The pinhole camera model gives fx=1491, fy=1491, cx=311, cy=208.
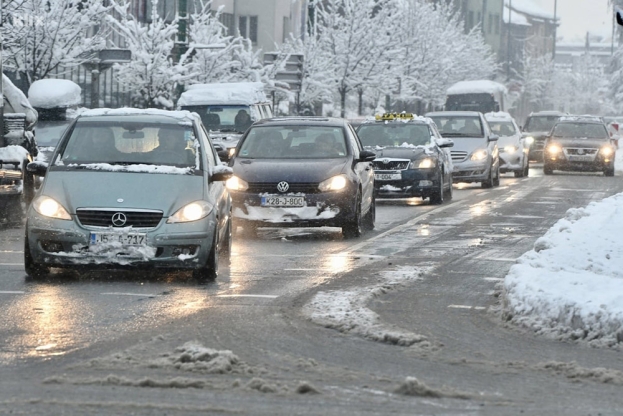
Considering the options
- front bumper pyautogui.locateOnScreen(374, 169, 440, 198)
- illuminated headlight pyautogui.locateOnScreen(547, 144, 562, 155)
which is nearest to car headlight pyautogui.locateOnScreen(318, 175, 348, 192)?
front bumper pyautogui.locateOnScreen(374, 169, 440, 198)

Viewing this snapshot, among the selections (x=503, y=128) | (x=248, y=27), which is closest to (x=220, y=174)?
(x=503, y=128)

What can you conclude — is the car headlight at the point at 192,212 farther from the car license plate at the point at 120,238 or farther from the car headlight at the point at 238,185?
the car headlight at the point at 238,185

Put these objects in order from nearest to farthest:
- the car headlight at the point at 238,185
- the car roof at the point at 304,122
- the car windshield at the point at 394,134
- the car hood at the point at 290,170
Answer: the car hood at the point at 290,170
the car headlight at the point at 238,185
the car roof at the point at 304,122
the car windshield at the point at 394,134

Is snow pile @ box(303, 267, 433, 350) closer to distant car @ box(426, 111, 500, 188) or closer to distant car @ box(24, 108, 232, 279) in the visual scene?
distant car @ box(24, 108, 232, 279)

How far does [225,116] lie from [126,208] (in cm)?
1707

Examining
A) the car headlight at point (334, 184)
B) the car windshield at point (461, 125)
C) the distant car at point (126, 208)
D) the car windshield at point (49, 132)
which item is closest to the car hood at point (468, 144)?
the car windshield at point (461, 125)

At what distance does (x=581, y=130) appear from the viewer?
4044cm

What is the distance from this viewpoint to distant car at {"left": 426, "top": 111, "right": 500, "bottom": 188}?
30797mm

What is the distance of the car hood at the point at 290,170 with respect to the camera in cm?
1722

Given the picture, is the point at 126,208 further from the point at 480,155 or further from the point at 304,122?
the point at 480,155

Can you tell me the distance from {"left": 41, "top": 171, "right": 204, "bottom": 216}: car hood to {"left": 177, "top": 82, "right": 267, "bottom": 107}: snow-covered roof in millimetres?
16364

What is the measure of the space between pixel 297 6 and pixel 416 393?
7021 centimetres

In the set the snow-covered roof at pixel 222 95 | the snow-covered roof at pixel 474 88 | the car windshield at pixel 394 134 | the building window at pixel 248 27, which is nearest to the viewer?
the car windshield at pixel 394 134

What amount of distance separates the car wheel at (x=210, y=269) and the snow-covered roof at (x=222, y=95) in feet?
55.0
